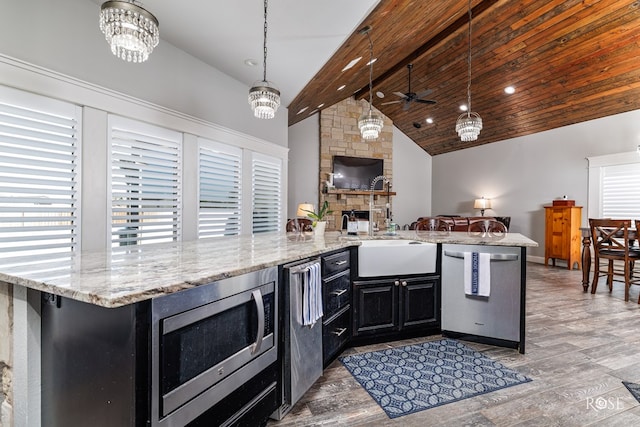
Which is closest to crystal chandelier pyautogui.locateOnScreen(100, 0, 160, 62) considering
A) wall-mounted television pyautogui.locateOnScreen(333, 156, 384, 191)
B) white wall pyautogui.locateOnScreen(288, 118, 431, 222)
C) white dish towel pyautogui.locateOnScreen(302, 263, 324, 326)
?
white dish towel pyautogui.locateOnScreen(302, 263, 324, 326)

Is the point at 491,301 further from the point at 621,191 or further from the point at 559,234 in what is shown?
the point at 621,191

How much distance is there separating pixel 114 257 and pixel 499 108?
737cm

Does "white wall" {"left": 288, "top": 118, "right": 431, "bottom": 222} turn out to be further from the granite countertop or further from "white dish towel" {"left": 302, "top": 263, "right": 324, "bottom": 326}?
the granite countertop

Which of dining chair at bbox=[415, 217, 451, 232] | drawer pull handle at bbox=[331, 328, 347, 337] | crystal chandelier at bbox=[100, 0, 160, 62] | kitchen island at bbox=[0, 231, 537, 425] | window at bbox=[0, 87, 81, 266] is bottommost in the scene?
drawer pull handle at bbox=[331, 328, 347, 337]

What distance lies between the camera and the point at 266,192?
4941 millimetres

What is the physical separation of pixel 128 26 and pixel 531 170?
8.05m

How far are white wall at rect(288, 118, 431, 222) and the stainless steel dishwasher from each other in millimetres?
5169

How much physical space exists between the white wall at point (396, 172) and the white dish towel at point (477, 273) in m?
5.30

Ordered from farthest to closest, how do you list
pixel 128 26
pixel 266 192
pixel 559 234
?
pixel 559 234
pixel 266 192
pixel 128 26

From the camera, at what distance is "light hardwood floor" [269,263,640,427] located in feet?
5.63

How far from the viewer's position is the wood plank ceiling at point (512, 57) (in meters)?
3.94

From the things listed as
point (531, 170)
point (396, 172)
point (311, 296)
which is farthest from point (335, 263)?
point (396, 172)

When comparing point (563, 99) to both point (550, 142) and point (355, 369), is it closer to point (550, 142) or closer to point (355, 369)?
point (550, 142)

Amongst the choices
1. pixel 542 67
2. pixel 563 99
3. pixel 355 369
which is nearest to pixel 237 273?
pixel 355 369
